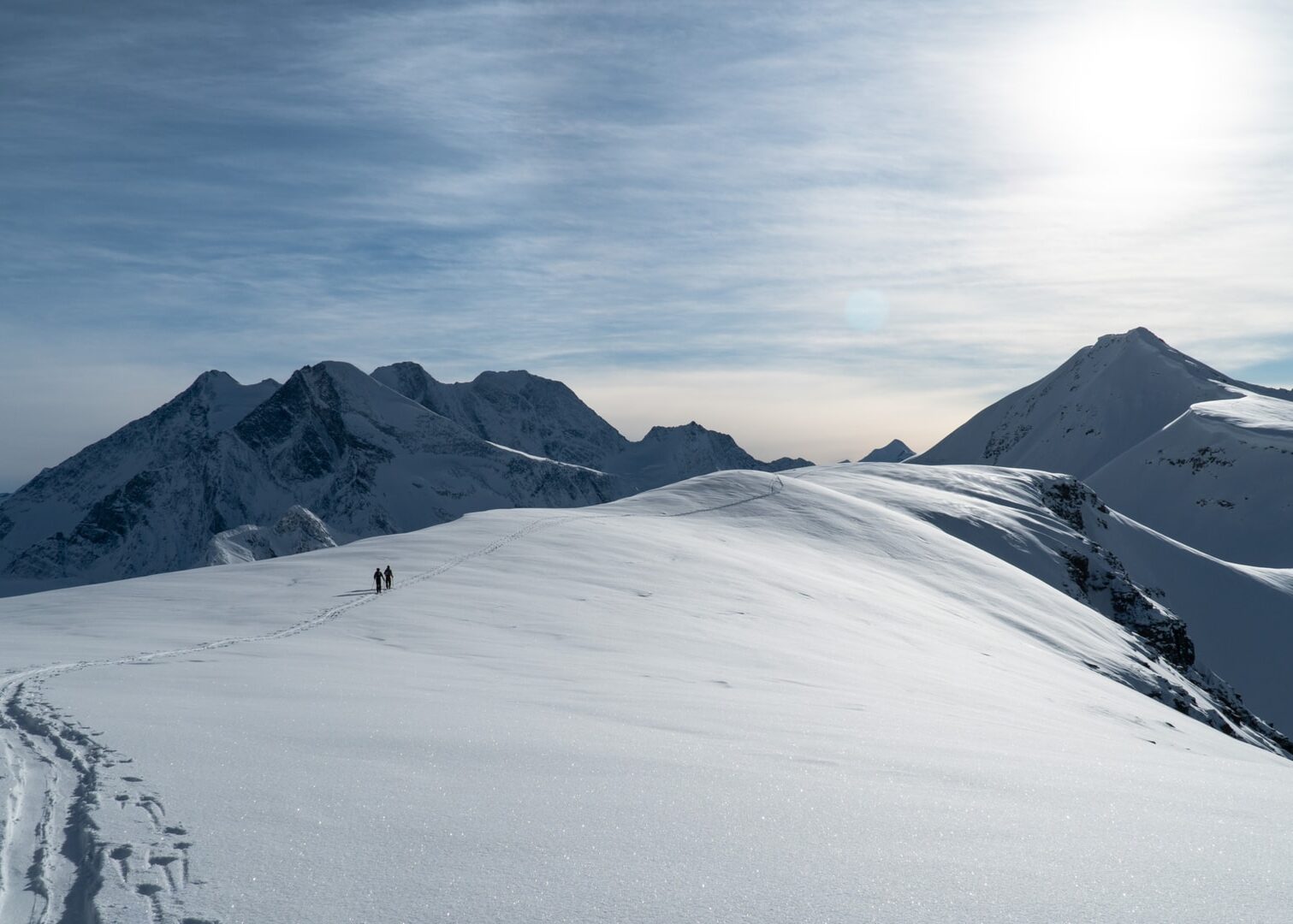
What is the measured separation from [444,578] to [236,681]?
15.7 meters

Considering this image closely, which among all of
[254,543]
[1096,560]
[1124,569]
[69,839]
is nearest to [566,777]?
[69,839]

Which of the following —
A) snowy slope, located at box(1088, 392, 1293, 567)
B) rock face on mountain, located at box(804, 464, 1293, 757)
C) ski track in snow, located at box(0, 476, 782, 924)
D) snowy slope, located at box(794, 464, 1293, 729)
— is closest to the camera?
ski track in snow, located at box(0, 476, 782, 924)

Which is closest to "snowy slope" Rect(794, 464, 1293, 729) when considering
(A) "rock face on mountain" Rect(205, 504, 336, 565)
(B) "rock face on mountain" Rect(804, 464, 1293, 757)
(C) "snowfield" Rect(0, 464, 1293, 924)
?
(B) "rock face on mountain" Rect(804, 464, 1293, 757)

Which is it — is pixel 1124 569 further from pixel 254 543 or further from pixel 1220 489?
pixel 254 543

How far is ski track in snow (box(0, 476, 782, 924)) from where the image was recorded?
466cm

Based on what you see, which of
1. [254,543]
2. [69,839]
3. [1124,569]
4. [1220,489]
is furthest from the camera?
[254,543]

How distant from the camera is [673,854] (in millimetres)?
5719

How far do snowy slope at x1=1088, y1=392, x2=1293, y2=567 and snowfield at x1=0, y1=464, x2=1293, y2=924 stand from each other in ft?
553

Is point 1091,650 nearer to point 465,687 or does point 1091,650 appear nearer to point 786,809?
point 465,687

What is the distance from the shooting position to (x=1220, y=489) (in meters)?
177

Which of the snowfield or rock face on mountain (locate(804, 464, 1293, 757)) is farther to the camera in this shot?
rock face on mountain (locate(804, 464, 1293, 757))

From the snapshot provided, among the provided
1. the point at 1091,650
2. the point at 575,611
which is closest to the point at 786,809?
the point at 575,611

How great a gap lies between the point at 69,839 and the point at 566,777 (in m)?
3.53

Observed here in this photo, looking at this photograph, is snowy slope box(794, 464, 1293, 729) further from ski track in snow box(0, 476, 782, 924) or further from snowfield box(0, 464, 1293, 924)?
ski track in snow box(0, 476, 782, 924)
